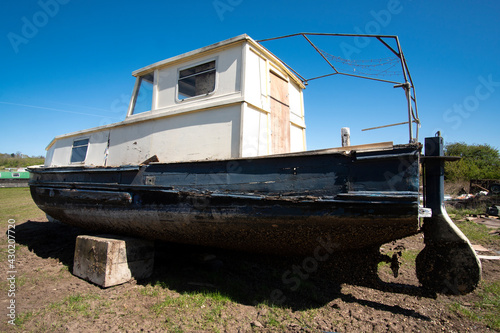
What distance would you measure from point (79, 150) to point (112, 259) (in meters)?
3.30

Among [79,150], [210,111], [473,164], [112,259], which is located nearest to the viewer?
[112,259]

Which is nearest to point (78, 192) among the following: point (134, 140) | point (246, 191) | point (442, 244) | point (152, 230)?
point (134, 140)

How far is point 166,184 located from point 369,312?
109 inches

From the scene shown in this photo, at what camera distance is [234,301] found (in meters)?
3.08

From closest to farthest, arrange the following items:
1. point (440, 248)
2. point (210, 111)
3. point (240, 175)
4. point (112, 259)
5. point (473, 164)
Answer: point (440, 248)
point (240, 175)
point (112, 259)
point (210, 111)
point (473, 164)

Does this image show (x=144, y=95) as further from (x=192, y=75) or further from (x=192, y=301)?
(x=192, y=301)

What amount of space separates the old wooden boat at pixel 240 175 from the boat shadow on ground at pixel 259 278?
44 cm

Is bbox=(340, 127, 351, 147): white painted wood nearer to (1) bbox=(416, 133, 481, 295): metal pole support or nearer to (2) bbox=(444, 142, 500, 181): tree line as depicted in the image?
(1) bbox=(416, 133, 481, 295): metal pole support

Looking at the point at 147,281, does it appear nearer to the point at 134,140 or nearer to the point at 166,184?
the point at 166,184

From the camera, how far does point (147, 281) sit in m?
3.81

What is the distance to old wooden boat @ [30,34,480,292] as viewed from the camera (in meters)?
2.53

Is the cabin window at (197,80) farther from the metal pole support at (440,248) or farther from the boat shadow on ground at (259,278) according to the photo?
the metal pole support at (440,248)

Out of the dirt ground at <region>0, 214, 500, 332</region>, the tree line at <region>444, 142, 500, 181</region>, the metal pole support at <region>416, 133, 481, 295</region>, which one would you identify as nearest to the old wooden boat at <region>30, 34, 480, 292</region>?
the metal pole support at <region>416, 133, 481, 295</region>

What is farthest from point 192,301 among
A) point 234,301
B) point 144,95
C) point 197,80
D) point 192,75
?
point 144,95
